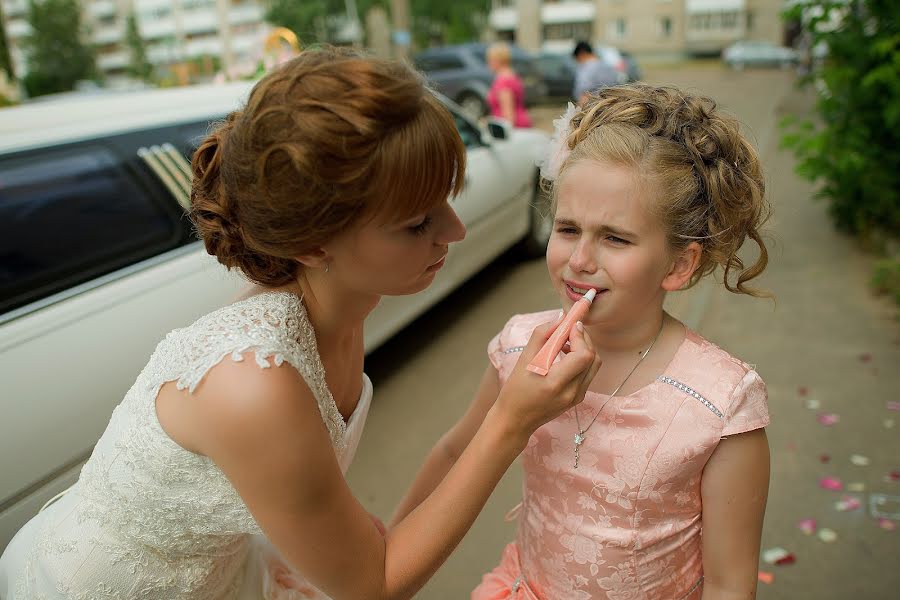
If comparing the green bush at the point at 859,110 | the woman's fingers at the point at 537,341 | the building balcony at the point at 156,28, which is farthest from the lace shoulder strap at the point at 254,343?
the building balcony at the point at 156,28

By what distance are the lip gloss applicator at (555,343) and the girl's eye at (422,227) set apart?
31cm

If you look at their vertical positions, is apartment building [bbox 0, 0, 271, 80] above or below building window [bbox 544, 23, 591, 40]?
above

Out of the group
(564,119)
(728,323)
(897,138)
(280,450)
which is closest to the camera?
(280,450)

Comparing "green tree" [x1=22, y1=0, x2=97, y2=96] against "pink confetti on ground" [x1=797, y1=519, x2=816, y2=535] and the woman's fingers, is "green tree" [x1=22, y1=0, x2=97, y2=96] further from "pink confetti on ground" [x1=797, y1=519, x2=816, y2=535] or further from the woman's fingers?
the woman's fingers

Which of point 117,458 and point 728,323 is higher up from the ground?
point 117,458

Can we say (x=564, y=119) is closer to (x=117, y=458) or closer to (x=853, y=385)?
(x=117, y=458)

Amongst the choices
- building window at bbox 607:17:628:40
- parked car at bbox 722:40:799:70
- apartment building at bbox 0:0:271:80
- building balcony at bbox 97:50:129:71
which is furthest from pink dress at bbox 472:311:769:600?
building balcony at bbox 97:50:129:71

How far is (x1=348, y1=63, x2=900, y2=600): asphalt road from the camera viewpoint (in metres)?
2.69

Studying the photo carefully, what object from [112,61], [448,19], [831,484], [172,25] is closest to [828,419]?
[831,484]

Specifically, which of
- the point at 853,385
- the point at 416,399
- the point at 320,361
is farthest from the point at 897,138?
the point at 320,361

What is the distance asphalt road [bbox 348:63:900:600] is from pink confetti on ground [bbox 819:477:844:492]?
0.03 metres

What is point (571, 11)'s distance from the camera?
54.1 metres

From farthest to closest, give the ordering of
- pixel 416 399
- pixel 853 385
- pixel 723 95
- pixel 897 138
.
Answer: pixel 723 95 < pixel 897 138 < pixel 416 399 < pixel 853 385

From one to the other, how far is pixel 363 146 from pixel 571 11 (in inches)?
2296
